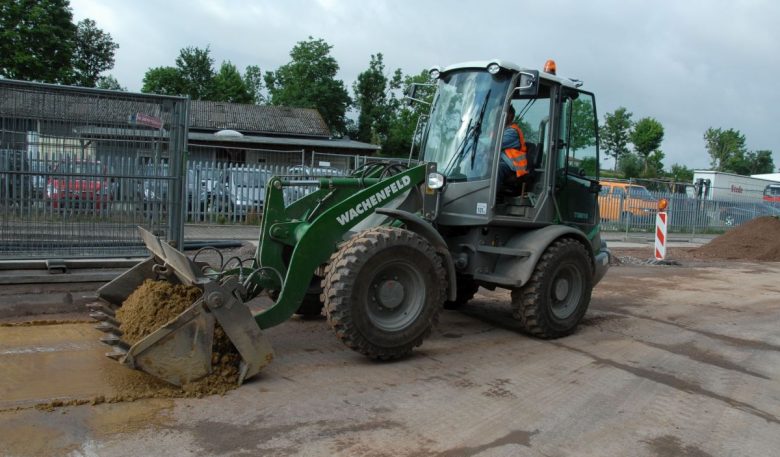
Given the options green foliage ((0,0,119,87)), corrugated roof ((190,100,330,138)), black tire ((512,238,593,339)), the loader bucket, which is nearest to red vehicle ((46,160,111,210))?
the loader bucket

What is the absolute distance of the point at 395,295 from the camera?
5094mm

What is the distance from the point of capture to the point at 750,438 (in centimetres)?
404

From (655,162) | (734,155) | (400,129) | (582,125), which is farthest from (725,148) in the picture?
(582,125)

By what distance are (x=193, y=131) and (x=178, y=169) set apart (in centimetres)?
2791

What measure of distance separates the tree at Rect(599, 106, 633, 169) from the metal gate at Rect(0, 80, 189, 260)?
49152 mm

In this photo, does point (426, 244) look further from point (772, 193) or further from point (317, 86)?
point (317, 86)

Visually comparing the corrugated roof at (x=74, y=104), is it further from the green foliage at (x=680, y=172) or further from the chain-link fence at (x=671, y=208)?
the green foliage at (x=680, y=172)

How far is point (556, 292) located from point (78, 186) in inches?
214

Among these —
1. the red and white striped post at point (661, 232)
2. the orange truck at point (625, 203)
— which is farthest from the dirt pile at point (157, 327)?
the orange truck at point (625, 203)

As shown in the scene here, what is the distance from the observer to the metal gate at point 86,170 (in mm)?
6715

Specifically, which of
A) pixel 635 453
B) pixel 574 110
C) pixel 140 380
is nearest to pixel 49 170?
pixel 140 380

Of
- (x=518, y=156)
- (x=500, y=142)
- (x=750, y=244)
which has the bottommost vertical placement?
(x=750, y=244)

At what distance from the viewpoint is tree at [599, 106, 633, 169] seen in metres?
52.3

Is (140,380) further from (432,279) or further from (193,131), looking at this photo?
(193,131)
